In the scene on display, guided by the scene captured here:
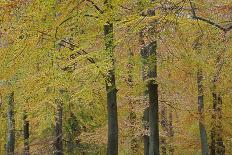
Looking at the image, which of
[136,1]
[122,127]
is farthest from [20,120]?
[136,1]

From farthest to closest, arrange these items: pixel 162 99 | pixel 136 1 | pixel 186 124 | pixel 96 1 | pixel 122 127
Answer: pixel 186 124, pixel 122 127, pixel 162 99, pixel 96 1, pixel 136 1

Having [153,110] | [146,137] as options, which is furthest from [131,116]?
[153,110]

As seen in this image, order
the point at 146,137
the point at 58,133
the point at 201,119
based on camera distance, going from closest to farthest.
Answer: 1. the point at 146,137
2. the point at 58,133
3. the point at 201,119

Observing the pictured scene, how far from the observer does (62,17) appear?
38.3 ft

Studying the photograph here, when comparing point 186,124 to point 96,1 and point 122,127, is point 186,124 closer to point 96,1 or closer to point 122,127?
point 122,127

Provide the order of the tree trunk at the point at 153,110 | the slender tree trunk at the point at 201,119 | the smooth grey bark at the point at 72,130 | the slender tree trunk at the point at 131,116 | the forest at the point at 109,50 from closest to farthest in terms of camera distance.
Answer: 1. the forest at the point at 109,50
2. the tree trunk at the point at 153,110
3. the slender tree trunk at the point at 131,116
4. the slender tree trunk at the point at 201,119
5. the smooth grey bark at the point at 72,130

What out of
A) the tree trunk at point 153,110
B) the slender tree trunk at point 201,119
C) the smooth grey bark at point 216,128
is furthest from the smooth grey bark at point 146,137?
the smooth grey bark at point 216,128

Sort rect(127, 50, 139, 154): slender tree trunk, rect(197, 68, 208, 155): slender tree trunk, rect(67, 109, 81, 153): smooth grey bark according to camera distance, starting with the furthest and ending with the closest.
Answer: rect(67, 109, 81, 153): smooth grey bark, rect(197, 68, 208, 155): slender tree trunk, rect(127, 50, 139, 154): slender tree trunk

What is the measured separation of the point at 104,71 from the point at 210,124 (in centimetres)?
1244

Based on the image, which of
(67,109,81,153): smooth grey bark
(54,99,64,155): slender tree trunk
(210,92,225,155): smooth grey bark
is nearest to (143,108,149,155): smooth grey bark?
(54,99,64,155): slender tree trunk

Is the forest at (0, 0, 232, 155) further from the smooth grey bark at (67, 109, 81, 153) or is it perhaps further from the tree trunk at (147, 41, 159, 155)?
the smooth grey bark at (67, 109, 81, 153)

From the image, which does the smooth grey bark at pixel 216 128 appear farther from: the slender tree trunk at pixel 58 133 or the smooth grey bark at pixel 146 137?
the slender tree trunk at pixel 58 133

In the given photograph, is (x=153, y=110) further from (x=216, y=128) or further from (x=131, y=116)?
(x=216, y=128)

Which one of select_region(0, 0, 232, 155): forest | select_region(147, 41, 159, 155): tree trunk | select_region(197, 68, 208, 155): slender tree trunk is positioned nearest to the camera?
select_region(0, 0, 232, 155): forest
